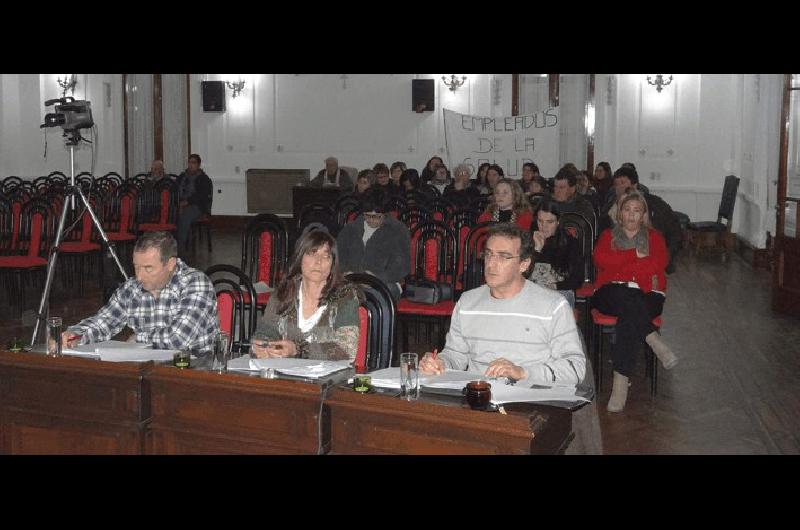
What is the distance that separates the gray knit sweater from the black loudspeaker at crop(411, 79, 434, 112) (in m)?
11.4

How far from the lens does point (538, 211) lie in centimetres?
568

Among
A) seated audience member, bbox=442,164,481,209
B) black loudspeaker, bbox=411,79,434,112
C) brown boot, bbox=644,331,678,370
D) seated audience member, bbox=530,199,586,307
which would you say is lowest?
brown boot, bbox=644,331,678,370

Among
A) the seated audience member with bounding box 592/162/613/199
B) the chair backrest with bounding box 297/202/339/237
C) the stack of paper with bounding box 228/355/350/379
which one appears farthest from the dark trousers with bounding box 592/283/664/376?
the seated audience member with bounding box 592/162/613/199

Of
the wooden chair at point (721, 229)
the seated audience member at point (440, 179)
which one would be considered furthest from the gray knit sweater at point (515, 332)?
the wooden chair at point (721, 229)

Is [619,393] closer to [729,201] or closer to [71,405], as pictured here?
[71,405]

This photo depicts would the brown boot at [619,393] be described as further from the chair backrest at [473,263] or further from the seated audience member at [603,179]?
the seated audience member at [603,179]

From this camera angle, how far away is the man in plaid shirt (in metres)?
3.67

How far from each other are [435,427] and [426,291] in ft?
11.3

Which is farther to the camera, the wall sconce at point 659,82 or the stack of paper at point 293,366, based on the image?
the wall sconce at point 659,82

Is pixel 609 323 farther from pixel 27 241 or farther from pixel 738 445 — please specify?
pixel 27 241

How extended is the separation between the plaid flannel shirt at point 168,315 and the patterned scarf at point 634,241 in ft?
8.67

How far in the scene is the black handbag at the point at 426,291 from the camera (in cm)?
578

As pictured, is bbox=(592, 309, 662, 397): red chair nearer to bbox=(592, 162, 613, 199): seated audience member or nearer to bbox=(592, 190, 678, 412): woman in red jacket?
bbox=(592, 190, 678, 412): woman in red jacket

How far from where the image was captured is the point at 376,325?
3.75 metres
